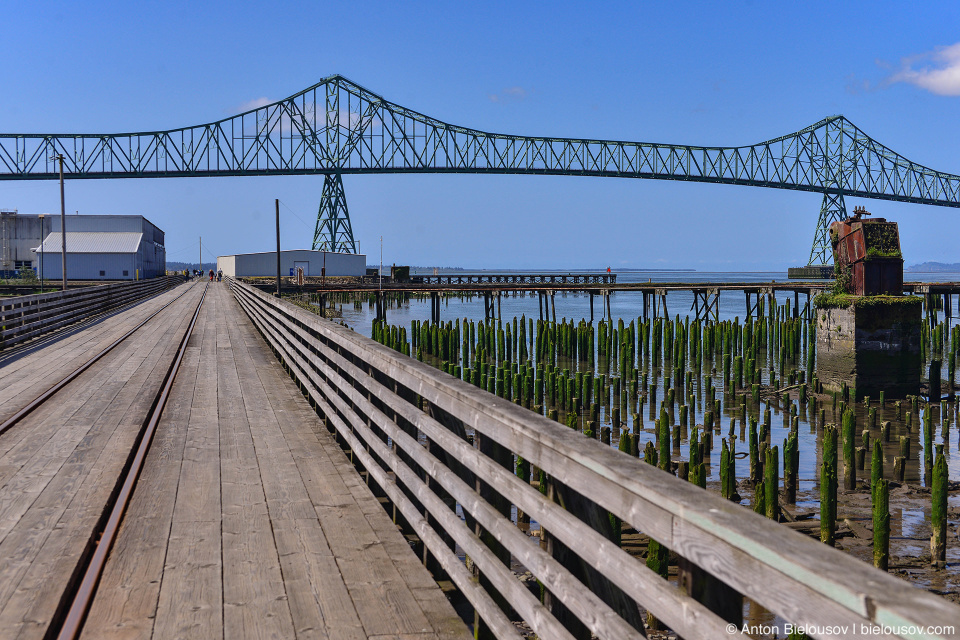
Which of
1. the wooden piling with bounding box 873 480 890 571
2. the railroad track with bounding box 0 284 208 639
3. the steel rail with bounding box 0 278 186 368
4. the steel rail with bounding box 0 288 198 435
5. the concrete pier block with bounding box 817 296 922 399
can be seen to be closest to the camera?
the railroad track with bounding box 0 284 208 639

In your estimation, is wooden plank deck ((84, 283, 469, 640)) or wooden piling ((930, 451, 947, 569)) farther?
wooden piling ((930, 451, 947, 569))

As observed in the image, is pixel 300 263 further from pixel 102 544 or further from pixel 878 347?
pixel 102 544

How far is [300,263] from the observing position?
297ft

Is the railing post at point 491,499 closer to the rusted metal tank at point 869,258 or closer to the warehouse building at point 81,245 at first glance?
the rusted metal tank at point 869,258

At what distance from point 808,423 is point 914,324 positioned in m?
4.81

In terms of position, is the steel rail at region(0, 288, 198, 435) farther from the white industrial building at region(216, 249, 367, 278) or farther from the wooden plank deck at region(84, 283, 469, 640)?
the white industrial building at region(216, 249, 367, 278)

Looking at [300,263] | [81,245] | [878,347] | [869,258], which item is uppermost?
[81,245]

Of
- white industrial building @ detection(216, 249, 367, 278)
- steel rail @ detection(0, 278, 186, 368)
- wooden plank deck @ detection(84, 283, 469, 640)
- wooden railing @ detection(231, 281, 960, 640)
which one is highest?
white industrial building @ detection(216, 249, 367, 278)

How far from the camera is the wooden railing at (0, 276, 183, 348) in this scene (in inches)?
693

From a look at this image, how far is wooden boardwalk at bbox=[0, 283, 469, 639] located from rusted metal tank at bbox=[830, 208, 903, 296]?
1554 centimetres

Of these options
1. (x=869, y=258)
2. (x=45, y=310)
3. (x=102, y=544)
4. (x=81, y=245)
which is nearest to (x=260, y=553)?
(x=102, y=544)

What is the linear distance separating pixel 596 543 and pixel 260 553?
8.59 ft

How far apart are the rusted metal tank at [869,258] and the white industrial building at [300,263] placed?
7391 centimetres

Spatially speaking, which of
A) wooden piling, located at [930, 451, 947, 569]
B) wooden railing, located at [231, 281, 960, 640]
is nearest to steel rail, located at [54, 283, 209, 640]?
wooden railing, located at [231, 281, 960, 640]
